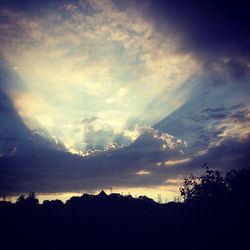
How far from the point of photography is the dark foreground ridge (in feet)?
229

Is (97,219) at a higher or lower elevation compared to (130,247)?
higher

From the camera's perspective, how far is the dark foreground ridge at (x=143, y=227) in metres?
69.8

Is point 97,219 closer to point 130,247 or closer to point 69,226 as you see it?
point 69,226

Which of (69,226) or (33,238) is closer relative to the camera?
(33,238)

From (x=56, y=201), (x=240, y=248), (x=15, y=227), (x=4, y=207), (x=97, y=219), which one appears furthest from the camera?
(x=56, y=201)

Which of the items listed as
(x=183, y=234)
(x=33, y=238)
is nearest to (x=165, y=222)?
(x=183, y=234)

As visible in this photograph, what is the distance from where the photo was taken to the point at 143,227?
80750 mm

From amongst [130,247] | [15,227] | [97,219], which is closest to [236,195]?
[130,247]

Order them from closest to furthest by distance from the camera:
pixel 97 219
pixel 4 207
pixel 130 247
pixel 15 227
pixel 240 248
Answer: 1. pixel 240 248
2. pixel 130 247
3. pixel 15 227
4. pixel 97 219
5. pixel 4 207

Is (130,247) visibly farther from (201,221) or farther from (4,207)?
(4,207)

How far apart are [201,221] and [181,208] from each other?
20.4 m

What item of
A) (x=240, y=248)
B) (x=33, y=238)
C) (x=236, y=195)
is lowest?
(x=240, y=248)

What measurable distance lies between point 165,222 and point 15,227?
40.1 m

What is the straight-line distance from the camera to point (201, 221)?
3007 inches
